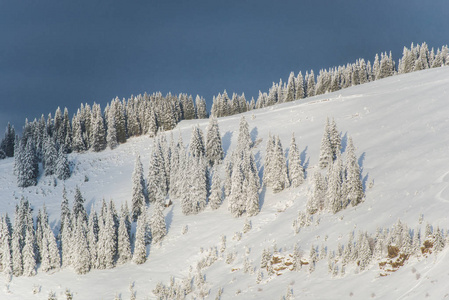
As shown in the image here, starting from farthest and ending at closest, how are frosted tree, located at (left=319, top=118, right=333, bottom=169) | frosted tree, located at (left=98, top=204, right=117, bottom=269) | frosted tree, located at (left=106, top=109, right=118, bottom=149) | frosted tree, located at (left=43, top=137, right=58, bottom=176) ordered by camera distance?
frosted tree, located at (left=106, top=109, right=118, bottom=149)
frosted tree, located at (left=43, top=137, right=58, bottom=176)
frosted tree, located at (left=319, top=118, right=333, bottom=169)
frosted tree, located at (left=98, top=204, right=117, bottom=269)

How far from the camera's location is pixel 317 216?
5191cm

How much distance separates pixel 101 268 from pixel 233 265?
1877cm

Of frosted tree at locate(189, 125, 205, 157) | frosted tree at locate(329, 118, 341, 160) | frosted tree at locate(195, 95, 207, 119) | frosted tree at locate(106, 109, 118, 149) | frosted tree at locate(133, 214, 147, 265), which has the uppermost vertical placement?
frosted tree at locate(195, 95, 207, 119)

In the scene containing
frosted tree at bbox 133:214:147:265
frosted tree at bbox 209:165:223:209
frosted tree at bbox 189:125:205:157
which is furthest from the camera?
frosted tree at bbox 189:125:205:157

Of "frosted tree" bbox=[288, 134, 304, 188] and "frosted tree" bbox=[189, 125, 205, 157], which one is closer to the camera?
"frosted tree" bbox=[288, 134, 304, 188]

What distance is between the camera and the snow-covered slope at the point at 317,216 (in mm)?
37781

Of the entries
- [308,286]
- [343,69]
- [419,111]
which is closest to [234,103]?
[343,69]

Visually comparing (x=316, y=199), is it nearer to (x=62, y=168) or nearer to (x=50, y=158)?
(x=62, y=168)

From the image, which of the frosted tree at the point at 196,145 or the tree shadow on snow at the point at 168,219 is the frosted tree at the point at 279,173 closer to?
the tree shadow on snow at the point at 168,219

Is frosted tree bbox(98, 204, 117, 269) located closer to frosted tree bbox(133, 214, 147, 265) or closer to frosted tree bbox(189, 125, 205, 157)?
frosted tree bbox(133, 214, 147, 265)

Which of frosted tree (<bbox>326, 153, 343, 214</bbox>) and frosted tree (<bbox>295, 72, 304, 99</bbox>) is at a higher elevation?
frosted tree (<bbox>295, 72, 304, 99</bbox>)

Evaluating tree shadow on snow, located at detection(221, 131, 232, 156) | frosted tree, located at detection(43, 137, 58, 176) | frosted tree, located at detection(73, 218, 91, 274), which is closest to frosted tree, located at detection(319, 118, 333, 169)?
tree shadow on snow, located at detection(221, 131, 232, 156)

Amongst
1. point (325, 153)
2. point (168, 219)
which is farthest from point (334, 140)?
point (168, 219)

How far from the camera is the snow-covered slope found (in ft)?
124
